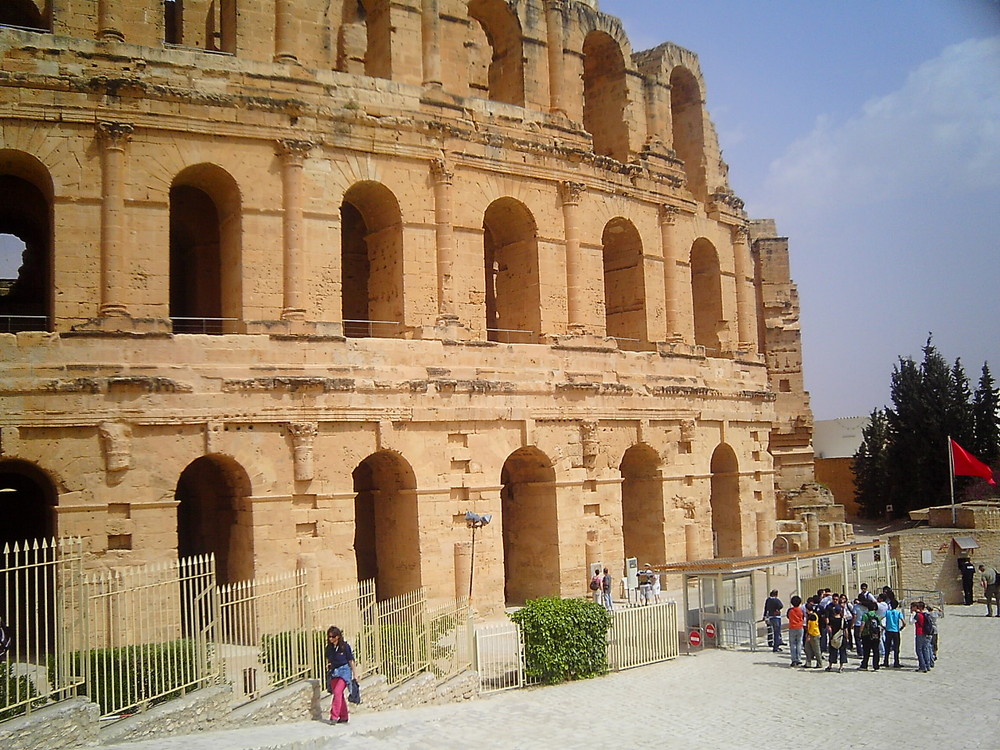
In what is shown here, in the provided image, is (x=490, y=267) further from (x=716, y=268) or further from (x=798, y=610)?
(x=798, y=610)

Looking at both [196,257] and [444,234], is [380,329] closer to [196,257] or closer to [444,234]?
[444,234]

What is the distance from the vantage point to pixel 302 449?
59.1ft

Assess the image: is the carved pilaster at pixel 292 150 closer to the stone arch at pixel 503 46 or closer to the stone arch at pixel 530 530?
the stone arch at pixel 503 46

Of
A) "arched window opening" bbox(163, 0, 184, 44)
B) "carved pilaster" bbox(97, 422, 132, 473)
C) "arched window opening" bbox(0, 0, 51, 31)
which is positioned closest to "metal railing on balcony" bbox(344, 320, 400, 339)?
"carved pilaster" bbox(97, 422, 132, 473)

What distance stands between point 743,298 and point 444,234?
10918mm

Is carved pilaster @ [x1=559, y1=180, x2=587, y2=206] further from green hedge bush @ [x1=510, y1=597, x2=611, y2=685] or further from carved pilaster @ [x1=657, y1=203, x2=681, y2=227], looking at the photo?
green hedge bush @ [x1=510, y1=597, x2=611, y2=685]

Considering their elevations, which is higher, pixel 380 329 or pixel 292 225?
pixel 292 225

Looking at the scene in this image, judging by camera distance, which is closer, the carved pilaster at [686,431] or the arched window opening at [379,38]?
the arched window opening at [379,38]

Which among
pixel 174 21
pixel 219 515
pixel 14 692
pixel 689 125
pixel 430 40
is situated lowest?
pixel 14 692

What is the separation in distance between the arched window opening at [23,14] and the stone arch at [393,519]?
11.6m

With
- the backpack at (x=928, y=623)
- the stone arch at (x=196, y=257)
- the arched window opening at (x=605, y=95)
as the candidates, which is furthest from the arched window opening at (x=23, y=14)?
the backpack at (x=928, y=623)

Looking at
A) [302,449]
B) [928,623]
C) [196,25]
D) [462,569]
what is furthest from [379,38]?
[928,623]

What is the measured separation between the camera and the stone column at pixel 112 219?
56.3 feet

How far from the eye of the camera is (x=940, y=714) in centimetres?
1377
